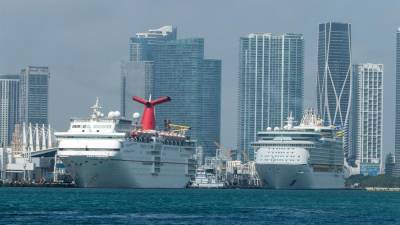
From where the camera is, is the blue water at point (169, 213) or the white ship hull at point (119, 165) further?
the white ship hull at point (119, 165)

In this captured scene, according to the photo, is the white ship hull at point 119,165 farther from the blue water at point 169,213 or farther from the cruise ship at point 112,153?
the blue water at point 169,213

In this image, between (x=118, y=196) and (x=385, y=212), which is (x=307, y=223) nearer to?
(x=385, y=212)

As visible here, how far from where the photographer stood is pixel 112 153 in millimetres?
182750

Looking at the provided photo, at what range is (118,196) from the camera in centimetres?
15575

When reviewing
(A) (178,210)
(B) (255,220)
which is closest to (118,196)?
(A) (178,210)

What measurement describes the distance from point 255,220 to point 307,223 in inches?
183

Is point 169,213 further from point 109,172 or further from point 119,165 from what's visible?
point 109,172

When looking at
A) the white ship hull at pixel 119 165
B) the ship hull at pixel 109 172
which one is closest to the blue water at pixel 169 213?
the white ship hull at pixel 119 165

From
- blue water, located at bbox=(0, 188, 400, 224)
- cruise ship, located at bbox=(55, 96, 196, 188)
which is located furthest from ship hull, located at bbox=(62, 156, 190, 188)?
blue water, located at bbox=(0, 188, 400, 224)

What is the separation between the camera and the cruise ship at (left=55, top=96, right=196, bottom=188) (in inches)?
7234

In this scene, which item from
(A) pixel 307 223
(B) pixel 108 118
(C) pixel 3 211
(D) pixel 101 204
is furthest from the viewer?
(B) pixel 108 118

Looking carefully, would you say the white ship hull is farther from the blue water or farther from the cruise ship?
the blue water

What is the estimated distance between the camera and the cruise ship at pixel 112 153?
18375 cm

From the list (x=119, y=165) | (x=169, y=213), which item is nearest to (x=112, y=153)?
(x=119, y=165)
